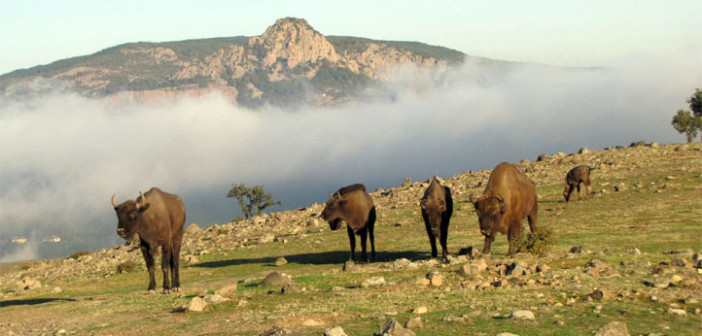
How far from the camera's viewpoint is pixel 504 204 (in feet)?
79.8

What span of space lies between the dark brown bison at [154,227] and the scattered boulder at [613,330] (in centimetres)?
1470

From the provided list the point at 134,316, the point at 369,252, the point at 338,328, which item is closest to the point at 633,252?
the point at 369,252

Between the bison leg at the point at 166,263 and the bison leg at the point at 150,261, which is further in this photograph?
the bison leg at the point at 150,261

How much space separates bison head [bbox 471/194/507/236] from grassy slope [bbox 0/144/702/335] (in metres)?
1.15

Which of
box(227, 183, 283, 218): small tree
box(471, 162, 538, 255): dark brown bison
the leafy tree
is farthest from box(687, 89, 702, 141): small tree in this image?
box(471, 162, 538, 255): dark brown bison

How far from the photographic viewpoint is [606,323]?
46.7 ft

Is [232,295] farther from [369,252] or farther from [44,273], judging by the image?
[44,273]

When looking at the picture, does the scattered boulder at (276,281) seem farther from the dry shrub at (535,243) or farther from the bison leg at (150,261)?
the dry shrub at (535,243)

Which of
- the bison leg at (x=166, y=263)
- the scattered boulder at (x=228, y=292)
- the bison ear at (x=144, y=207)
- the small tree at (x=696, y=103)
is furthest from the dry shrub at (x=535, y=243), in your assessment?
the small tree at (x=696, y=103)

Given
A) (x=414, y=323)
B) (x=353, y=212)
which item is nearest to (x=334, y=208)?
(x=353, y=212)

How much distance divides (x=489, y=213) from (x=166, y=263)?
10544 mm

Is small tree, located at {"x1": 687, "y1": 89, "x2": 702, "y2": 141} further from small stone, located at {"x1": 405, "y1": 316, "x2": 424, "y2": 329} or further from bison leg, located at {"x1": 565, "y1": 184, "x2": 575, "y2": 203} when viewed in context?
small stone, located at {"x1": 405, "y1": 316, "x2": 424, "y2": 329}

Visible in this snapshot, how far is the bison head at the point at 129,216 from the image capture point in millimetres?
23438

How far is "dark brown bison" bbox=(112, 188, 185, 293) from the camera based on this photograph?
23.6 m
